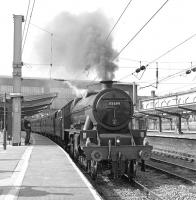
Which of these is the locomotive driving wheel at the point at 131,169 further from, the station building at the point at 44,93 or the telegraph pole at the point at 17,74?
the telegraph pole at the point at 17,74

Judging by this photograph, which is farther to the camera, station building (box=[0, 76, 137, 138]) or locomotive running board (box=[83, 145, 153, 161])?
station building (box=[0, 76, 137, 138])

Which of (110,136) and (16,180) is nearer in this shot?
(16,180)

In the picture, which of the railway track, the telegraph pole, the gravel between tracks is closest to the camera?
the gravel between tracks

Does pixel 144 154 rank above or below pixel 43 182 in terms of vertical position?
above

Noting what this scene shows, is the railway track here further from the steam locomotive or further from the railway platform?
the railway platform

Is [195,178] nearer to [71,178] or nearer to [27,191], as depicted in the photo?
[71,178]

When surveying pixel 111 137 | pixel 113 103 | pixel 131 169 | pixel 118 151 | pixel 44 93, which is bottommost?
pixel 131 169

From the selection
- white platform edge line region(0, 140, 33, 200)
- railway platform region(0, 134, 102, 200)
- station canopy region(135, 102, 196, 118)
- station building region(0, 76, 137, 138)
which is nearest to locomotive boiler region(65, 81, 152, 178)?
railway platform region(0, 134, 102, 200)

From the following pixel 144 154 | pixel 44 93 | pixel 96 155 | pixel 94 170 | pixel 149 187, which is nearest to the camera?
pixel 149 187

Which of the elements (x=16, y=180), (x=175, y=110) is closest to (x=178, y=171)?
(x=16, y=180)

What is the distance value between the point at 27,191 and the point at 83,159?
15.5 ft

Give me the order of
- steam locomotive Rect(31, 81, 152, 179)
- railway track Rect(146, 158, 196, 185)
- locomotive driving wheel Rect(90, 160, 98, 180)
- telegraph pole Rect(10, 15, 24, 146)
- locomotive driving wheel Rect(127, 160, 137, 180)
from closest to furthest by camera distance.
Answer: steam locomotive Rect(31, 81, 152, 179)
locomotive driving wheel Rect(90, 160, 98, 180)
locomotive driving wheel Rect(127, 160, 137, 180)
railway track Rect(146, 158, 196, 185)
telegraph pole Rect(10, 15, 24, 146)

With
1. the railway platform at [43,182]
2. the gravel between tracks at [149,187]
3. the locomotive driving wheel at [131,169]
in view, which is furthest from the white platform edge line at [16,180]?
the locomotive driving wheel at [131,169]

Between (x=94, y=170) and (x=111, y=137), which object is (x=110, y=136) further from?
(x=94, y=170)
